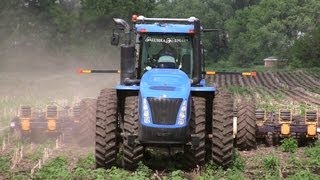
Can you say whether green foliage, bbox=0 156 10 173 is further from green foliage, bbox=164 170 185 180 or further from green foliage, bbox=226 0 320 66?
green foliage, bbox=226 0 320 66

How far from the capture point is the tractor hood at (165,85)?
996 centimetres

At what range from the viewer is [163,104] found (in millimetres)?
9867

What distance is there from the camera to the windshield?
11.6 metres

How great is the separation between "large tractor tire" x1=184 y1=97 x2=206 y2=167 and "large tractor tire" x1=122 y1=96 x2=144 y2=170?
85 centimetres

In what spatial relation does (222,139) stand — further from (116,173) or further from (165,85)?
(116,173)

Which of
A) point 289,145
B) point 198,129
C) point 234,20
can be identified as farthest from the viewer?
point 234,20

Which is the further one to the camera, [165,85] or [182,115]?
[165,85]

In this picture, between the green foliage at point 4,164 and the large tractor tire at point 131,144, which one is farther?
the green foliage at point 4,164

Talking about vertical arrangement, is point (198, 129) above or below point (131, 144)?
above

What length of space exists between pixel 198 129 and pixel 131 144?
117 centimetres

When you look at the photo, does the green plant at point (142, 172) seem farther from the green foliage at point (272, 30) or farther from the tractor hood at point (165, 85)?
the green foliage at point (272, 30)

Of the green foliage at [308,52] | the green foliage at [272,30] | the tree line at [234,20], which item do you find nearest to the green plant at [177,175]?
the tree line at [234,20]

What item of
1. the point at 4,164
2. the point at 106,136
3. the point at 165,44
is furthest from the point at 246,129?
the point at 4,164

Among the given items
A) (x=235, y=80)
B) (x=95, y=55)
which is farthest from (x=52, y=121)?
(x=95, y=55)
